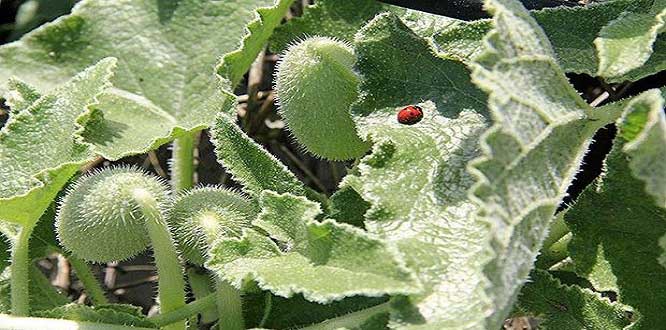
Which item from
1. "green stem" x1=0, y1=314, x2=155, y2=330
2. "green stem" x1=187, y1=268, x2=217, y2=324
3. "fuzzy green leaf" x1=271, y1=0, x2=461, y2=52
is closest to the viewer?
"green stem" x1=0, y1=314, x2=155, y2=330

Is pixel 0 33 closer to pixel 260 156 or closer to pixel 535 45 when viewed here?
pixel 260 156

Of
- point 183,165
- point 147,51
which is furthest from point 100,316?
point 147,51

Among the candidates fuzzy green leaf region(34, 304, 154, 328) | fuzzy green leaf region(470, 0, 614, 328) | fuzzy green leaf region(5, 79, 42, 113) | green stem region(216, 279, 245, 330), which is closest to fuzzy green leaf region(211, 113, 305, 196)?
green stem region(216, 279, 245, 330)

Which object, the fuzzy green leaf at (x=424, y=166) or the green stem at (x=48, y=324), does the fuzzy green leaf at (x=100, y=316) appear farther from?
the fuzzy green leaf at (x=424, y=166)

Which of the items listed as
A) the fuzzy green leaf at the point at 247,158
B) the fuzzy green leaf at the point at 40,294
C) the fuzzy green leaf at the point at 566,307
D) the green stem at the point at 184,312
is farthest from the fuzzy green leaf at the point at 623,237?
the fuzzy green leaf at the point at 40,294

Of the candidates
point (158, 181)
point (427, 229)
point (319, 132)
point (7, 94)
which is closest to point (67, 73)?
point (7, 94)

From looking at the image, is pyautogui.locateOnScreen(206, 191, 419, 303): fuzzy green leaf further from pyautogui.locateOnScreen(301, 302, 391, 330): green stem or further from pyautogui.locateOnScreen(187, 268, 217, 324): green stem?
pyautogui.locateOnScreen(187, 268, 217, 324): green stem

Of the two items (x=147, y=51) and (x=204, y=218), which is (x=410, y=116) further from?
(x=147, y=51)
